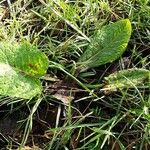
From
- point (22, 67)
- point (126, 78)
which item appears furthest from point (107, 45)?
point (22, 67)

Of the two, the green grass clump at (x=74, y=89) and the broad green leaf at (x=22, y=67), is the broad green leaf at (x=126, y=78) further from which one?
the broad green leaf at (x=22, y=67)

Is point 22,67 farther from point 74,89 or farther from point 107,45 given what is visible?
point 107,45

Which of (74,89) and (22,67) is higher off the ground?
(22,67)

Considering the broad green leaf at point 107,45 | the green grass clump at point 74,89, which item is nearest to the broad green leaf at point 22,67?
the green grass clump at point 74,89

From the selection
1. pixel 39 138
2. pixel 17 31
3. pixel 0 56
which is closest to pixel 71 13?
pixel 17 31

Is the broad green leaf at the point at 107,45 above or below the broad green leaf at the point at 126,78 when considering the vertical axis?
above
